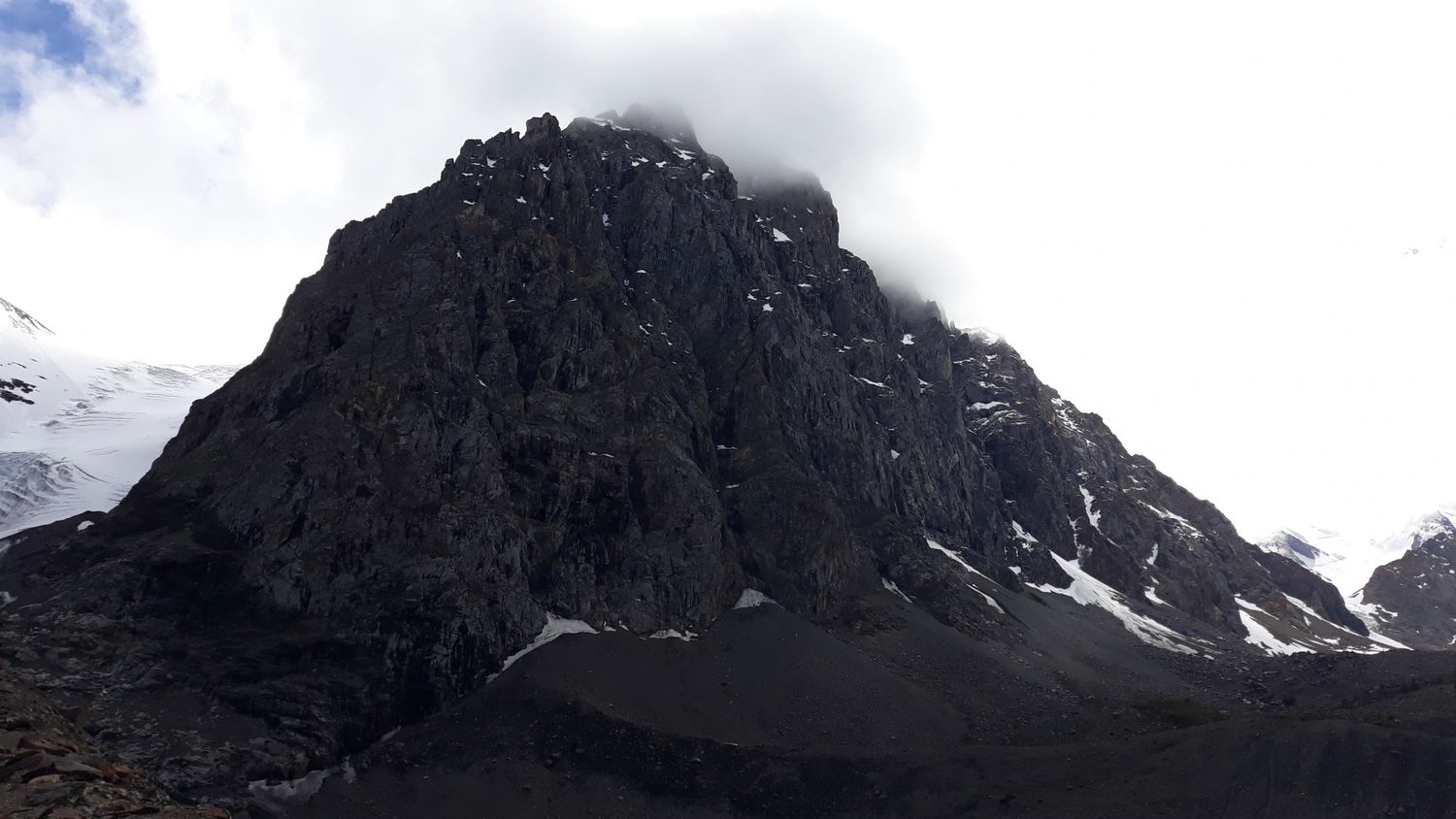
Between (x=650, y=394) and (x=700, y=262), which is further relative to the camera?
(x=700, y=262)

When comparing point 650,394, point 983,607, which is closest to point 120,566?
point 650,394

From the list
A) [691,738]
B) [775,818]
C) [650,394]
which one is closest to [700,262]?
[650,394]

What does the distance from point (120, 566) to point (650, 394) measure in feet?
252

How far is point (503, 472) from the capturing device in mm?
119938

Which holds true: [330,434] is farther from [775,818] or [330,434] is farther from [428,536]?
[775,818]

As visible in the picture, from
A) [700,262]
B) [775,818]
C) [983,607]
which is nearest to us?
[775,818]

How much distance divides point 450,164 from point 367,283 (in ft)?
117

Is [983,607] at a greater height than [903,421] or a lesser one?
lesser

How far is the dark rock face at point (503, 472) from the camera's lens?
9412 centimetres

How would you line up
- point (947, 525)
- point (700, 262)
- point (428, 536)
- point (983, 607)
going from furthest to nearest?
1. point (947, 525)
2. point (700, 262)
3. point (983, 607)
4. point (428, 536)

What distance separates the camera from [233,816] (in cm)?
6775

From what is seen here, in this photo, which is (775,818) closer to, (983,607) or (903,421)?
(983,607)

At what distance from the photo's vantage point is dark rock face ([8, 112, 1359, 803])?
309ft

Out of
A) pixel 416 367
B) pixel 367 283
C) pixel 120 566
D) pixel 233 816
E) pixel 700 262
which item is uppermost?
pixel 700 262
